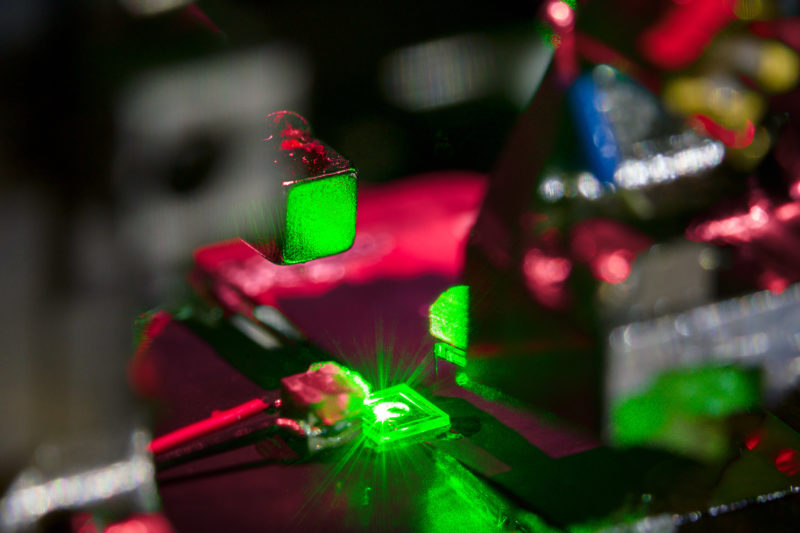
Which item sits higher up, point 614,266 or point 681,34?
point 681,34

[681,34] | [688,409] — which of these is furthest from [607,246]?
[681,34]

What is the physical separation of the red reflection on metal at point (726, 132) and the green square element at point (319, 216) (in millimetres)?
595

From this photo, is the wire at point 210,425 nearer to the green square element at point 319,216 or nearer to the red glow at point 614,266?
the green square element at point 319,216

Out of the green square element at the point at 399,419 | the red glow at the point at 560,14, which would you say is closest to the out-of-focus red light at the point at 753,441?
the green square element at the point at 399,419

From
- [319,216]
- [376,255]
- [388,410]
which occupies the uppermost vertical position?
[319,216]

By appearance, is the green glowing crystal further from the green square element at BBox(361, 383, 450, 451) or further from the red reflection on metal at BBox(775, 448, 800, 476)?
the red reflection on metal at BBox(775, 448, 800, 476)

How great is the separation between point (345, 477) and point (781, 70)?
33.5 inches

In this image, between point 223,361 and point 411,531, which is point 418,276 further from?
point 411,531

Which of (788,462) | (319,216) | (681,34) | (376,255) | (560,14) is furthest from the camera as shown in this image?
(376,255)

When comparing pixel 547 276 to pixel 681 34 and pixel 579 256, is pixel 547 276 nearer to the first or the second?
pixel 579 256

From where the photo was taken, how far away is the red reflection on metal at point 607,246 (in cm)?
84

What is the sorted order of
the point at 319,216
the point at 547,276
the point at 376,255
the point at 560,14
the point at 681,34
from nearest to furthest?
the point at 319,216, the point at 547,276, the point at 560,14, the point at 681,34, the point at 376,255

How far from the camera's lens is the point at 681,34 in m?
1.11

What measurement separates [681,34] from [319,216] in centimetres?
73
